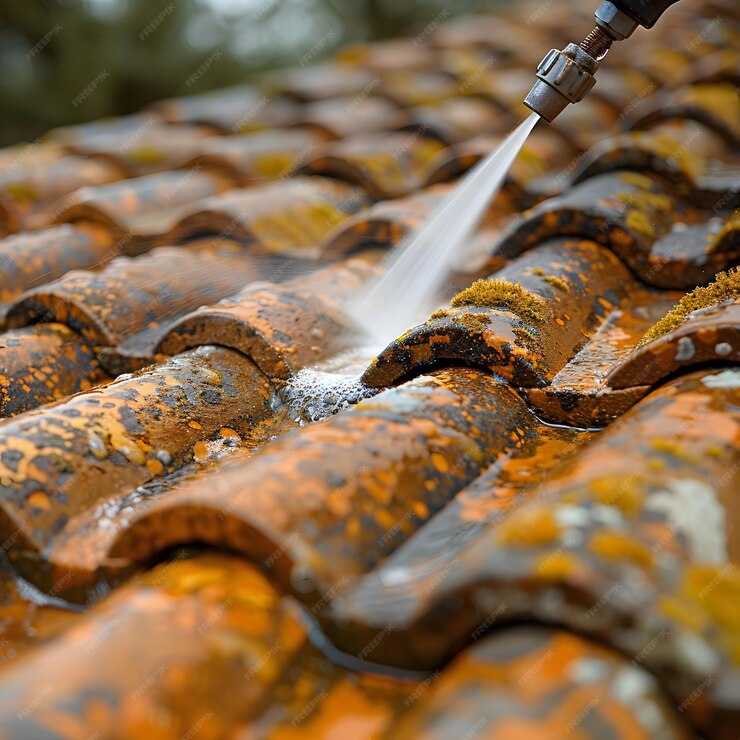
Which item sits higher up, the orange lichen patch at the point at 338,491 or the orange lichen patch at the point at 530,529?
the orange lichen patch at the point at 530,529

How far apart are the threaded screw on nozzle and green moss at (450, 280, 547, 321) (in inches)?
30.2

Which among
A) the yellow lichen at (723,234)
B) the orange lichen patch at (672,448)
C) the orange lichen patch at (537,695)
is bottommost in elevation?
the orange lichen patch at (537,695)

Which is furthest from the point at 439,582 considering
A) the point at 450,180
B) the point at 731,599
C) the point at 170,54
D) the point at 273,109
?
the point at 170,54

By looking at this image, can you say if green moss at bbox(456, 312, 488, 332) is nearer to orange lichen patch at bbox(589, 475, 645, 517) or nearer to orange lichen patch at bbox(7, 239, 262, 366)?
orange lichen patch at bbox(589, 475, 645, 517)

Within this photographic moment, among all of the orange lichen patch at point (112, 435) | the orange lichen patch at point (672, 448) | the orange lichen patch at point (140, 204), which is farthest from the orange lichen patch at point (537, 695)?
the orange lichen patch at point (140, 204)

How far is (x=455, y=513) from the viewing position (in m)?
1.36

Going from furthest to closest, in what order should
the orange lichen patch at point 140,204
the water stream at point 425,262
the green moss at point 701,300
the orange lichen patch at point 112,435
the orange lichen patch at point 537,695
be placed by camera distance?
the orange lichen patch at point 140,204
the water stream at point 425,262
the green moss at point 701,300
the orange lichen patch at point 112,435
the orange lichen patch at point 537,695

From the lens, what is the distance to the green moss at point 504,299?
6.23 feet

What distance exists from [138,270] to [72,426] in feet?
3.84

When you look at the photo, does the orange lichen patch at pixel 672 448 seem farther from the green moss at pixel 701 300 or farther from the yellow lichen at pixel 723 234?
the yellow lichen at pixel 723 234

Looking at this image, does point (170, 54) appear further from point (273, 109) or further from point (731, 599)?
point (731, 599)

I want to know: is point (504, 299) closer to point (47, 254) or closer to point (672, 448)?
point (672, 448)

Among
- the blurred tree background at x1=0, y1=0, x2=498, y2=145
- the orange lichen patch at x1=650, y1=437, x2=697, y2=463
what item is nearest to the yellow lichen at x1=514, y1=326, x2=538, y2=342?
the orange lichen patch at x1=650, y1=437, x2=697, y2=463

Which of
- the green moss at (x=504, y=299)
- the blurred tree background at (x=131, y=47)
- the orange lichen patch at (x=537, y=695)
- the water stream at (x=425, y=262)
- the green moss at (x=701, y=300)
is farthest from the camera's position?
the blurred tree background at (x=131, y=47)
